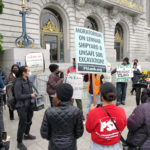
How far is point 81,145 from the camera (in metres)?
Result: 3.26

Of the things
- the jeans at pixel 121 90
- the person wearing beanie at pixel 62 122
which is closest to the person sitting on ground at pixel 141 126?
the person wearing beanie at pixel 62 122

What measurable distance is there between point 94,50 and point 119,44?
2124 centimetres

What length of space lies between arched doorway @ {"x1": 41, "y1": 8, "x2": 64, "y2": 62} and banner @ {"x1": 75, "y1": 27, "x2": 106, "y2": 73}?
1287 centimetres

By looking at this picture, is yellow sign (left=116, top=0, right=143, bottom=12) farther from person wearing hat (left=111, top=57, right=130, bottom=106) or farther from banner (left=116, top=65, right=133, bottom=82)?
person wearing hat (left=111, top=57, right=130, bottom=106)

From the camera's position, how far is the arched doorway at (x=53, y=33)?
15664 mm

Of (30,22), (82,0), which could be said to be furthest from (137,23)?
(30,22)

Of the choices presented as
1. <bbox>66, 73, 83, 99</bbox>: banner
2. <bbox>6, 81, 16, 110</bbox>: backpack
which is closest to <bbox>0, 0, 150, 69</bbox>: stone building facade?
<bbox>66, 73, 83, 99</bbox>: banner

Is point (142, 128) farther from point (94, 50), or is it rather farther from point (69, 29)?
point (69, 29)

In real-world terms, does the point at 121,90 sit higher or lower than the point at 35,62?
lower

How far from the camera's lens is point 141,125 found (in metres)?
1.72

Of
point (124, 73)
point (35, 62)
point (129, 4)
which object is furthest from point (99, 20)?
point (35, 62)

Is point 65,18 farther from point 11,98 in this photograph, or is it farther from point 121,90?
point 11,98

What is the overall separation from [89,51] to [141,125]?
138 cm

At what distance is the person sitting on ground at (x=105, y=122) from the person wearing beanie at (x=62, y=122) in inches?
8.2
